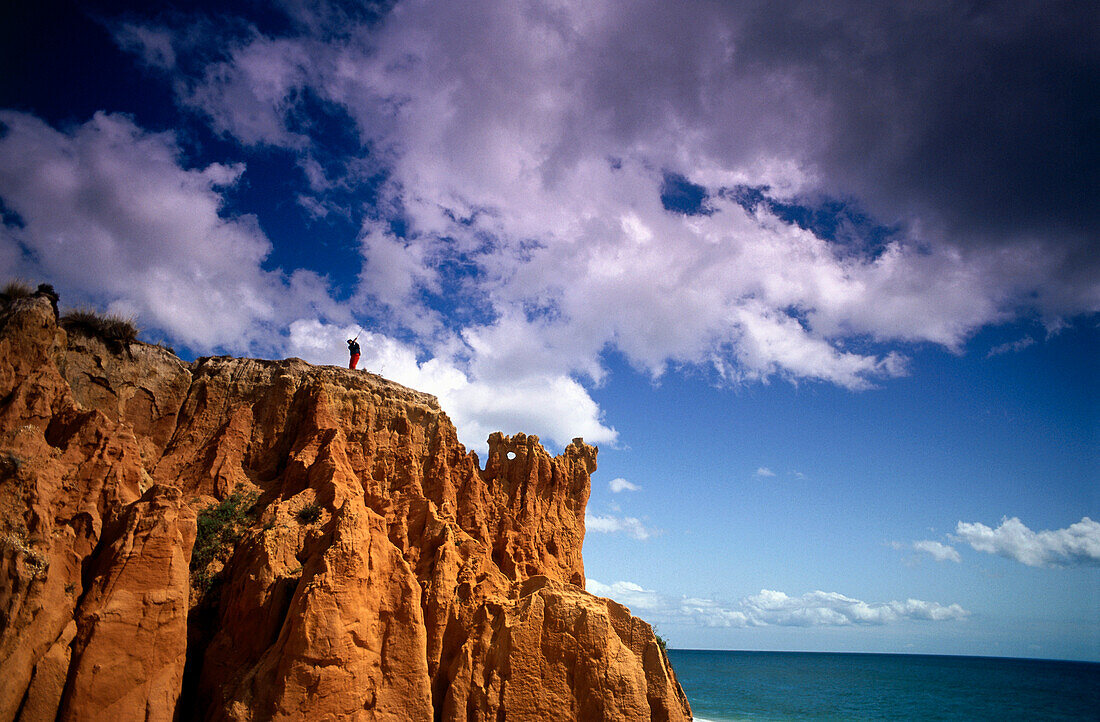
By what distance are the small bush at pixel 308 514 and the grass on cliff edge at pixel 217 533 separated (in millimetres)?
1887

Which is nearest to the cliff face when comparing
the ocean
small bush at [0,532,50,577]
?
small bush at [0,532,50,577]

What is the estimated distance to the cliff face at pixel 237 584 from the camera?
45.6 ft

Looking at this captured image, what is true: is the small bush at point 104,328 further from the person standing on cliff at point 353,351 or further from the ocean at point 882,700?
the ocean at point 882,700

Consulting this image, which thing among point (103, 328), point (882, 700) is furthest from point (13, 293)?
point (882, 700)

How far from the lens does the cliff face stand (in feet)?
45.6

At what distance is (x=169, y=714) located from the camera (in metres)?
14.2

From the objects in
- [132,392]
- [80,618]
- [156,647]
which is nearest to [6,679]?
[80,618]

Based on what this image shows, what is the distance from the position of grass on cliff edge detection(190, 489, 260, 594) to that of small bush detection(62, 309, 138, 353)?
312 inches

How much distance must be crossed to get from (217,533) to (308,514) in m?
2.94

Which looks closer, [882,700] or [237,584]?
[237,584]

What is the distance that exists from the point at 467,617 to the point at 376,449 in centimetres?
1021

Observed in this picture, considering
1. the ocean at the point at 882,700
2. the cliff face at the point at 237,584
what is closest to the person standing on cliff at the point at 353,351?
the cliff face at the point at 237,584

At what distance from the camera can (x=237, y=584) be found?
56.6ft

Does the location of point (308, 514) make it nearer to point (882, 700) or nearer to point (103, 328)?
point (103, 328)
